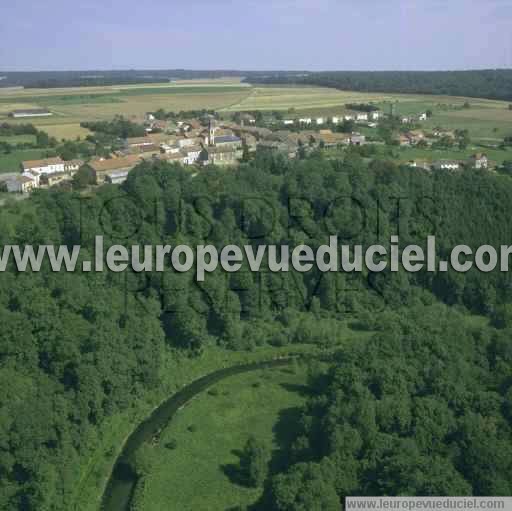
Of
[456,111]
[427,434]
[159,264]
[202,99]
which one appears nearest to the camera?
[427,434]

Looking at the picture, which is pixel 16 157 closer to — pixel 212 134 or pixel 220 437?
pixel 212 134

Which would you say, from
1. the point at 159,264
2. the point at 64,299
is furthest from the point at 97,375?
the point at 159,264

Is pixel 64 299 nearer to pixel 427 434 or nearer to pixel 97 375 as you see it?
pixel 97 375

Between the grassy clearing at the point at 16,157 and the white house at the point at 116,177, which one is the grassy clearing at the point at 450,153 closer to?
the white house at the point at 116,177

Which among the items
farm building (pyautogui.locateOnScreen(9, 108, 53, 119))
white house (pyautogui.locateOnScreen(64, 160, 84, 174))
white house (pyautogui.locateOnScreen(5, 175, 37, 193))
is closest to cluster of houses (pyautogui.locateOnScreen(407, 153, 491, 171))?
white house (pyautogui.locateOnScreen(64, 160, 84, 174))

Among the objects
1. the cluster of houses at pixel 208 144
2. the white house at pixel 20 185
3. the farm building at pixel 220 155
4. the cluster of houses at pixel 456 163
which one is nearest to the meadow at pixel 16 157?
the white house at pixel 20 185

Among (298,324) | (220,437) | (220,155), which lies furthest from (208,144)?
(220,437)

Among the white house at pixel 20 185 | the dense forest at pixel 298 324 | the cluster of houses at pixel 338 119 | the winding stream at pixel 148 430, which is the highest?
the cluster of houses at pixel 338 119
